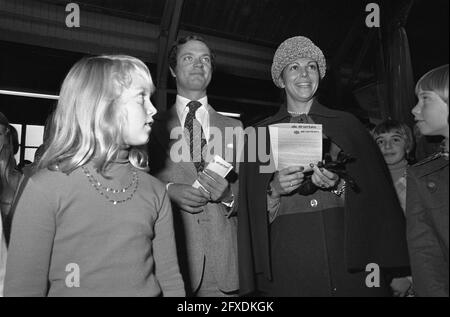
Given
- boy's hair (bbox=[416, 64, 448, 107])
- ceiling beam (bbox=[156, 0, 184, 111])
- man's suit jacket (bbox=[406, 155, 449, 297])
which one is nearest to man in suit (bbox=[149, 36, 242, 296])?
man's suit jacket (bbox=[406, 155, 449, 297])

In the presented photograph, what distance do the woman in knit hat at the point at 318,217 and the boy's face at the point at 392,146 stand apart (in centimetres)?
92

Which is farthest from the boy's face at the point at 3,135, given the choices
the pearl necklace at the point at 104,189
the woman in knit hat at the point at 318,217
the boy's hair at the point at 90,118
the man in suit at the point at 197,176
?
the woman in knit hat at the point at 318,217

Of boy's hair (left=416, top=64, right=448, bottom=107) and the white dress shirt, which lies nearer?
boy's hair (left=416, top=64, right=448, bottom=107)

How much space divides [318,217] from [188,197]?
630 millimetres

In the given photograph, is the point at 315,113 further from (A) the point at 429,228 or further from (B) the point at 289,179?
(A) the point at 429,228

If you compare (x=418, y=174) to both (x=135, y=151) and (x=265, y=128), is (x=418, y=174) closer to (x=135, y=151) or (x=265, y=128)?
(x=265, y=128)

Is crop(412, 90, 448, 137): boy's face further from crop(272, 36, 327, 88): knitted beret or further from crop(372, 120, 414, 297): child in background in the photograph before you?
crop(372, 120, 414, 297): child in background

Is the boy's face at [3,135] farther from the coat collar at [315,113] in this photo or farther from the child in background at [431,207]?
the child in background at [431,207]

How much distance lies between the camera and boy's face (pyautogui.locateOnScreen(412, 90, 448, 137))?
4.39 feet

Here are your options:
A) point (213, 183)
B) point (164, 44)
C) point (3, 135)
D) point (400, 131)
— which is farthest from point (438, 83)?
point (164, 44)

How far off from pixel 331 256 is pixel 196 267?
677mm

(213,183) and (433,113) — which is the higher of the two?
(433,113)

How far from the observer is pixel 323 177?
5.83ft
